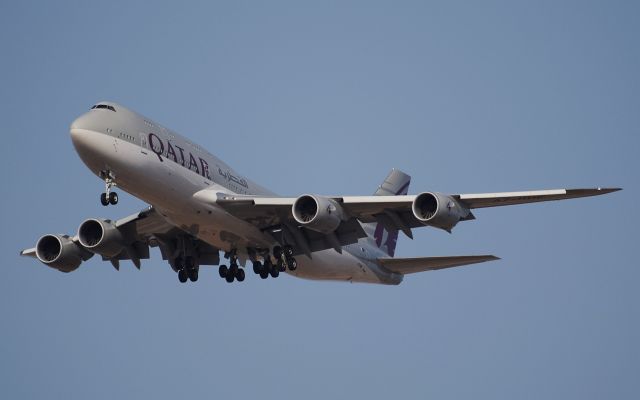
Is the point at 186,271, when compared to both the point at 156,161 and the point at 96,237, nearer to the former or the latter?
the point at 96,237

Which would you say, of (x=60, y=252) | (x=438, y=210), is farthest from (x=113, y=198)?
(x=438, y=210)

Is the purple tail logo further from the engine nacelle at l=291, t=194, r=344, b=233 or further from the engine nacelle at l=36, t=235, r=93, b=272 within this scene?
the engine nacelle at l=36, t=235, r=93, b=272

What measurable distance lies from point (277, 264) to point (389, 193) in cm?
1144

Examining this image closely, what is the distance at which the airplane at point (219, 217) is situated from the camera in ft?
126

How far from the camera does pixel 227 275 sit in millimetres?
46531

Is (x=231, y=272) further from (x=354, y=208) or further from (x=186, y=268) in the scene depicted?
(x=354, y=208)

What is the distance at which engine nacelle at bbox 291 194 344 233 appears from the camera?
40.2 metres

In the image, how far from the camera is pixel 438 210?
38.6 metres

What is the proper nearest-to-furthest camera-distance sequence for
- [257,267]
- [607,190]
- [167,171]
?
[607,190] → [167,171] → [257,267]

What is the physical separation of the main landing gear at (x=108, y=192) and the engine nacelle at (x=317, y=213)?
6817mm

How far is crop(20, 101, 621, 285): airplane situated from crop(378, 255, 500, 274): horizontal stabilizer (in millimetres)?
59

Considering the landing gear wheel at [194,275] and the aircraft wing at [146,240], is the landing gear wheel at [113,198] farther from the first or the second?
the landing gear wheel at [194,275]

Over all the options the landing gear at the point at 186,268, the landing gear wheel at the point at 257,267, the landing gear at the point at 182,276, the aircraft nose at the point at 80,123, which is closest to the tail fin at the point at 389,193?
the landing gear wheel at the point at 257,267

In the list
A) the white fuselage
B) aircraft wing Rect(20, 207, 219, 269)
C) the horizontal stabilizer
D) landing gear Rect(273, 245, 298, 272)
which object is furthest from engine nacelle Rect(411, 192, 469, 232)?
aircraft wing Rect(20, 207, 219, 269)
